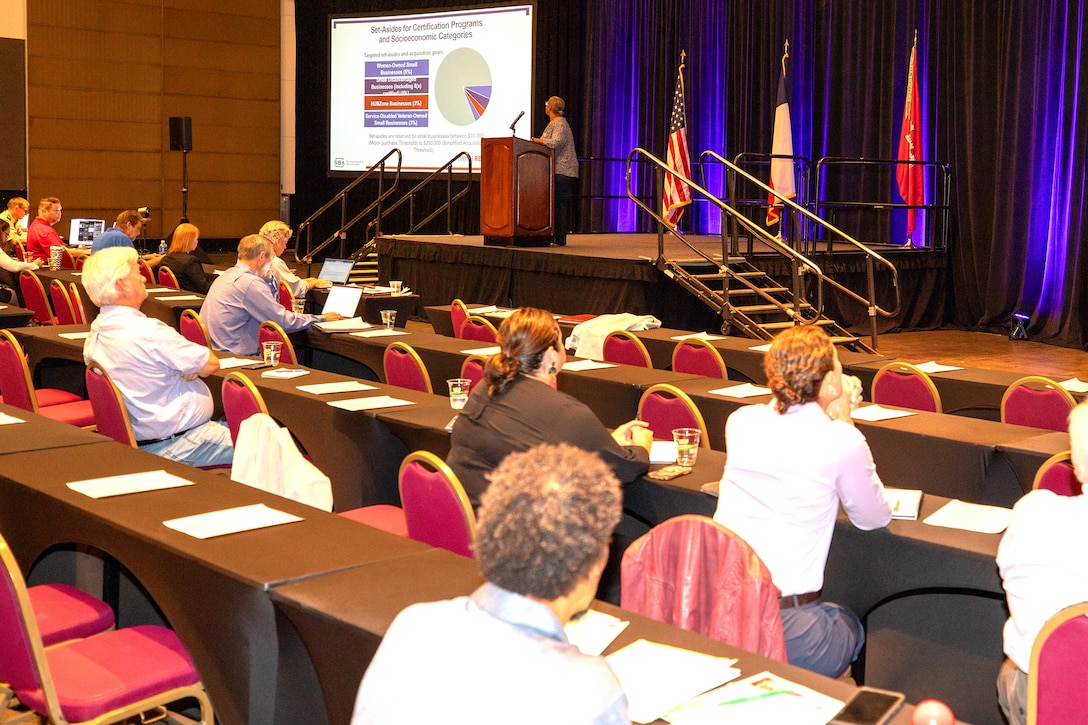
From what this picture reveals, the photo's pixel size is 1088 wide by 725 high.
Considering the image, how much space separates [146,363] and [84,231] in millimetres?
8556

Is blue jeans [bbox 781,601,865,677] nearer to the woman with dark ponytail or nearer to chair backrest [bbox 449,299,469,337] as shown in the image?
the woman with dark ponytail

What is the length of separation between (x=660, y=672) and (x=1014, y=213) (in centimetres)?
1029

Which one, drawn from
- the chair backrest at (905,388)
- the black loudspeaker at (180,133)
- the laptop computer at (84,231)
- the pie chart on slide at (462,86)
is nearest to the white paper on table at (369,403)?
the chair backrest at (905,388)

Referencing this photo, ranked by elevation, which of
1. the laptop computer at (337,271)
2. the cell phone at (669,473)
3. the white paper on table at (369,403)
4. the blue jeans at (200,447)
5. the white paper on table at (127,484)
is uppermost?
the laptop computer at (337,271)

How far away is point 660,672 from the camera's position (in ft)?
6.19

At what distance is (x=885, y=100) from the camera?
12.0 meters

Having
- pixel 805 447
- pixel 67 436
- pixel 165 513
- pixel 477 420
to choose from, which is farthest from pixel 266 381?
pixel 805 447

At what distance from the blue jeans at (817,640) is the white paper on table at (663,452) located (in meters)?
0.92

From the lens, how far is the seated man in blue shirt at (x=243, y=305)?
631 centimetres

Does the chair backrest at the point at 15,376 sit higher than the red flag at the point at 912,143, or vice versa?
the red flag at the point at 912,143

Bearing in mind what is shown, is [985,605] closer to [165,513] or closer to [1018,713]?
[1018,713]

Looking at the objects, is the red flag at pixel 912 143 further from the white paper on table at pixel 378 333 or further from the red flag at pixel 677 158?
the white paper on table at pixel 378 333

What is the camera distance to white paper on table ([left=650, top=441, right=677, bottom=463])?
11.7 feet

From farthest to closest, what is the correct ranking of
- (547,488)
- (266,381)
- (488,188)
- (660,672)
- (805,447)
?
(488,188)
(266,381)
(805,447)
(660,672)
(547,488)
